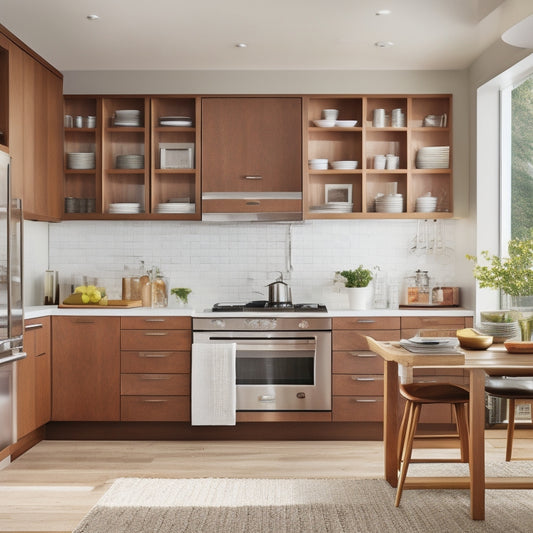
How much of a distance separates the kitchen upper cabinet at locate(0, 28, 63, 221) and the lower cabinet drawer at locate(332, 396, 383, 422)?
2.58 metres

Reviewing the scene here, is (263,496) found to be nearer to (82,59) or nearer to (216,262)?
(216,262)

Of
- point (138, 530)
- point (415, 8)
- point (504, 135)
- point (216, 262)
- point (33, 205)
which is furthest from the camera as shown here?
point (216, 262)

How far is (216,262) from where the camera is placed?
19.4 feet

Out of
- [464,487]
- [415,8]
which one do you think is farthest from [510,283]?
[415,8]

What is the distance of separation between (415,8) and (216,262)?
2.59 metres

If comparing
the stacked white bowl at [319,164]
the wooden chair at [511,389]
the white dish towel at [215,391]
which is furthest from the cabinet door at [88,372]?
the wooden chair at [511,389]

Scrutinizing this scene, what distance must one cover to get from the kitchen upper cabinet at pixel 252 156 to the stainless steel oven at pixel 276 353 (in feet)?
2.91

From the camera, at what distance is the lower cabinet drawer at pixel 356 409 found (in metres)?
5.23

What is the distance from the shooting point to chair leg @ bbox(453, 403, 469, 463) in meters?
4.00

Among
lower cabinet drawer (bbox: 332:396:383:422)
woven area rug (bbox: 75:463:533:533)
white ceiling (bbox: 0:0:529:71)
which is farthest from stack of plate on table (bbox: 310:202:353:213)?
woven area rug (bbox: 75:463:533:533)

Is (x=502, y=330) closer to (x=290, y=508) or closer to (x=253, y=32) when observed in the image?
(x=290, y=508)

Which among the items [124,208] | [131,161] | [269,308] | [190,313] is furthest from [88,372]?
[131,161]

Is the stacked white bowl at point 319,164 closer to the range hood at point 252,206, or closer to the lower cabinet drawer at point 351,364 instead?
the range hood at point 252,206

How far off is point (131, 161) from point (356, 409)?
260 cm
